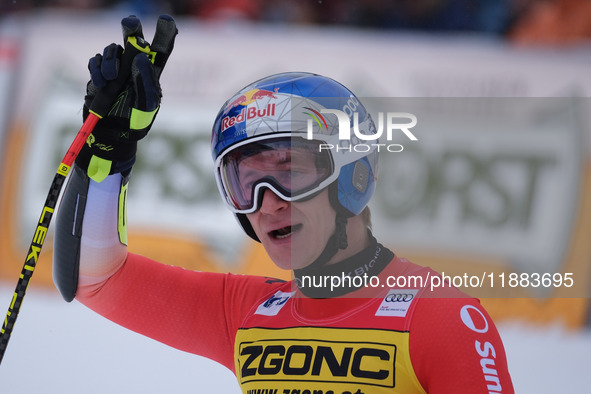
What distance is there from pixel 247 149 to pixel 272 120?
14 cm

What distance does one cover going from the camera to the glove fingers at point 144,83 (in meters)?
2.59

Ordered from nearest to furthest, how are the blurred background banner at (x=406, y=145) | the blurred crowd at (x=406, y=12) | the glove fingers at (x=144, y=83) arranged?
the glove fingers at (x=144, y=83)
the blurred background banner at (x=406, y=145)
the blurred crowd at (x=406, y=12)

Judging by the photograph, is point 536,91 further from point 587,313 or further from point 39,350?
point 39,350

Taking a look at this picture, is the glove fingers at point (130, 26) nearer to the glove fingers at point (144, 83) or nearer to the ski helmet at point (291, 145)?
the glove fingers at point (144, 83)

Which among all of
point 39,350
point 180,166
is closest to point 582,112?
point 180,166

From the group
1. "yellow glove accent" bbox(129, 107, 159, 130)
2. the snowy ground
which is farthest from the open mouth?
the snowy ground

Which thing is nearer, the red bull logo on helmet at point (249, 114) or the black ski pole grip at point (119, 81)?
the black ski pole grip at point (119, 81)

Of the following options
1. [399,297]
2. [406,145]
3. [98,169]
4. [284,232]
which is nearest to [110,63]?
[98,169]

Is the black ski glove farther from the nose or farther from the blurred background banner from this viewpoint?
the blurred background banner

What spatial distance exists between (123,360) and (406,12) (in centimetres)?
385

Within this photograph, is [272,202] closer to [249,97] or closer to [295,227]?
[295,227]

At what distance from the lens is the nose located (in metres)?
2.71

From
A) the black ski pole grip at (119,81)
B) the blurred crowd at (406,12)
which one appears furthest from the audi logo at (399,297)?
the blurred crowd at (406,12)

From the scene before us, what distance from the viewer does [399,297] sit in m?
2.64
